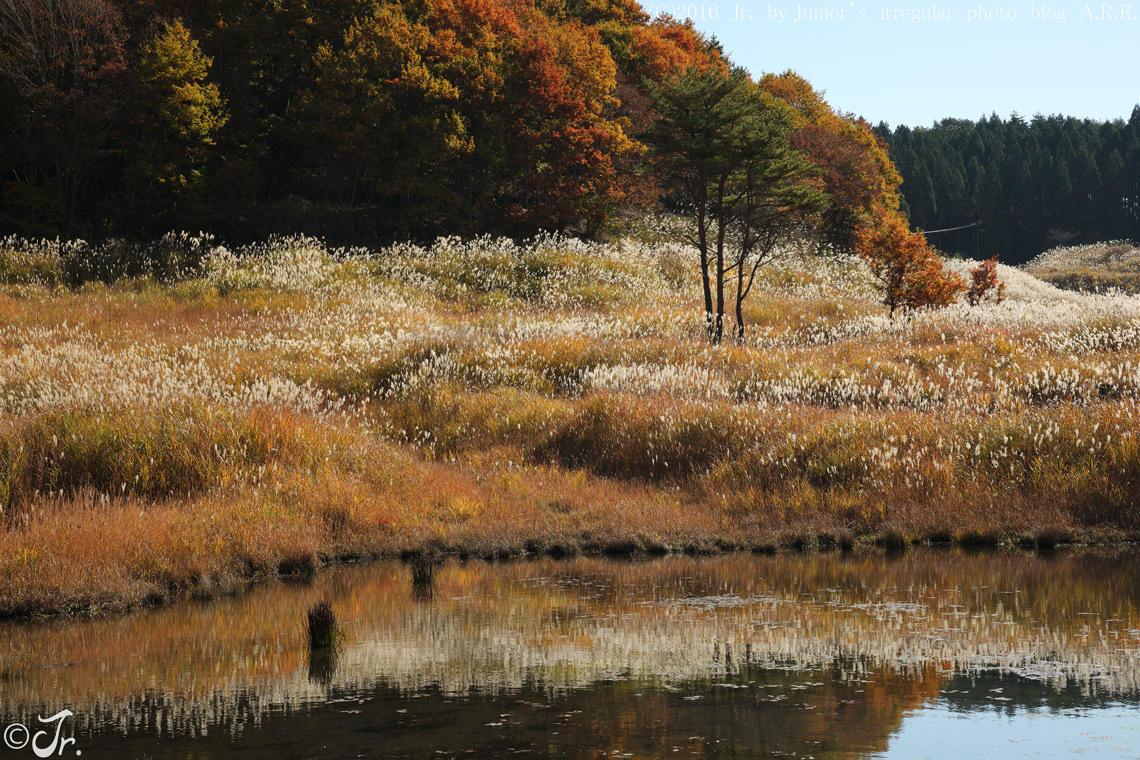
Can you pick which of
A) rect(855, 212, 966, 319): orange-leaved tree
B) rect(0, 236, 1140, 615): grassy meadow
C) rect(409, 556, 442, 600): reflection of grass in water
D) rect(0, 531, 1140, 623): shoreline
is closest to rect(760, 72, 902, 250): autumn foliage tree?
rect(855, 212, 966, 319): orange-leaved tree

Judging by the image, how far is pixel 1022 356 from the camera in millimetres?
21031

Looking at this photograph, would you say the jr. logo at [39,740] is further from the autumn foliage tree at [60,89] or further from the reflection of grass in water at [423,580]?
the autumn foliage tree at [60,89]

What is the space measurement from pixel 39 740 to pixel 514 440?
1101 cm

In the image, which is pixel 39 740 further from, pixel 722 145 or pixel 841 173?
pixel 841 173

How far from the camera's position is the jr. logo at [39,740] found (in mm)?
5660

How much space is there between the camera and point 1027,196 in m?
123

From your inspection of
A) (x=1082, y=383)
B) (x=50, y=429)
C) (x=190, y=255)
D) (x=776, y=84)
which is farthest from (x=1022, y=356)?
(x=776, y=84)

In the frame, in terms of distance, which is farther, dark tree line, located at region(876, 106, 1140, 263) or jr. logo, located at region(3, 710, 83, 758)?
dark tree line, located at region(876, 106, 1140, 263)

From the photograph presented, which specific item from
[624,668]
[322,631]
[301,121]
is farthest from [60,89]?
[624,668]

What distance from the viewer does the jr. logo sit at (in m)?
5.66

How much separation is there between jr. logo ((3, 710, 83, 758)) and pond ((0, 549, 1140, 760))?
0.03m

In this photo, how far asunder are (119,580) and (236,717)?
4255mm

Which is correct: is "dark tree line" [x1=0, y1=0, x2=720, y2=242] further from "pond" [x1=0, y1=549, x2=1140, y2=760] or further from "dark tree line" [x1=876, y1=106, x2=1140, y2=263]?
"dark tree line" [x1=876, y1=106, x2=1140, y2=263]

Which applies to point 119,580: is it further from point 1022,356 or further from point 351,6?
point 351,6
